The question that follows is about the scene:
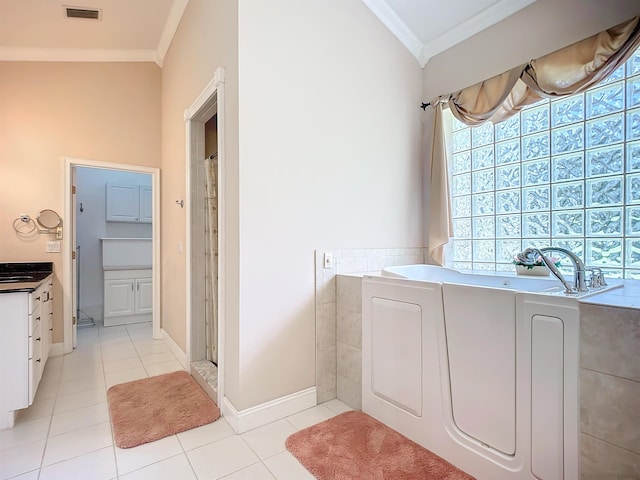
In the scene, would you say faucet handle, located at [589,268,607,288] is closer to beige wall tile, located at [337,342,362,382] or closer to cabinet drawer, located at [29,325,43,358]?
beige wall tile, located at [337,342,362,382]

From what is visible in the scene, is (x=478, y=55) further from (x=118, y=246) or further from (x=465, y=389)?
(x=118, y=246)

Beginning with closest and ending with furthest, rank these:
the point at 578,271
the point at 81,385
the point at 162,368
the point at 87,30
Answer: the point at 578,271
the point at 81,385
the point at 162,368
the point at 87,30

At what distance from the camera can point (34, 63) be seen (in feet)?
10.3

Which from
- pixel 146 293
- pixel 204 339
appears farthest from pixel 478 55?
pixel 146 293

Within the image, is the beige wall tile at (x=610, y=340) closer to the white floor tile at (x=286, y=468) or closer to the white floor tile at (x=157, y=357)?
the white floor tile at (x=286, y=468)

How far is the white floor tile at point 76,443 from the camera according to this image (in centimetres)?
165

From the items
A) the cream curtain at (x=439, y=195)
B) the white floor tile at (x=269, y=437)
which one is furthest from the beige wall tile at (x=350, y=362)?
the cream curtain at (x=439, y=195)

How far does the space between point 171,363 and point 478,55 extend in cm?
372

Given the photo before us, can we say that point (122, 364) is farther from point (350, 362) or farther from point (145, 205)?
point (145, 205)

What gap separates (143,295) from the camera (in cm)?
439

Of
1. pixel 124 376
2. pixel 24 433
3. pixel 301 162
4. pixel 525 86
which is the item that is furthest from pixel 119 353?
pixel 525 86

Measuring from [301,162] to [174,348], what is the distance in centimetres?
231

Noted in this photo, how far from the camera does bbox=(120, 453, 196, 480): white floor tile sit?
1492 millimetres

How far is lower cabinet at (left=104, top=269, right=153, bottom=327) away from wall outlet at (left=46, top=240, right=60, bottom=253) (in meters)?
1.00
